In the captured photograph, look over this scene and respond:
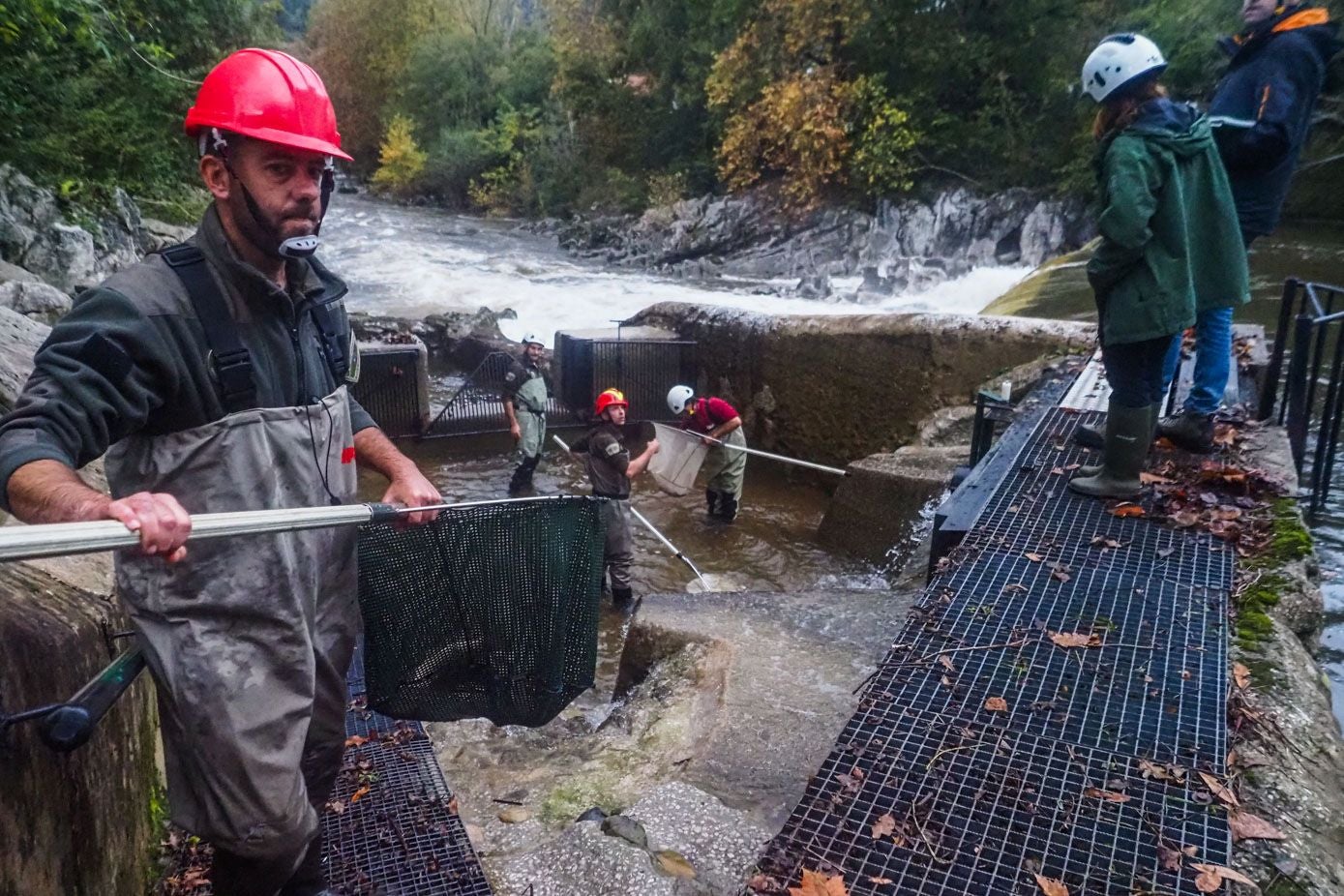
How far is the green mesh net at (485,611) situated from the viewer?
8.96ft

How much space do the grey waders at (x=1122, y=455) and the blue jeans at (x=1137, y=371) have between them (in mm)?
38

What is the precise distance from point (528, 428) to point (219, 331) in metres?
7.74

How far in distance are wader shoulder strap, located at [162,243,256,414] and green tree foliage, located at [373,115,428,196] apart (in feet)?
134

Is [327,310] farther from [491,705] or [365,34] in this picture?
[365,34]

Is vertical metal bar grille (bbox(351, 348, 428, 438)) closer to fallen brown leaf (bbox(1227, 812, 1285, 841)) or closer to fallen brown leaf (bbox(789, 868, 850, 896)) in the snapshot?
fallen brown leaf (bbox(789, 868, 850, 896))

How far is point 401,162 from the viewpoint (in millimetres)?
41125

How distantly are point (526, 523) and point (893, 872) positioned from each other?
1.44 m

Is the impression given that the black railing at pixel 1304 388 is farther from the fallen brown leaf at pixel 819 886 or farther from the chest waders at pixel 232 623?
the chest waders at pixel 232 623

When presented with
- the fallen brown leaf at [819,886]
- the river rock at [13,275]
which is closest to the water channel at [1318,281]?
the fallen brown leaf at [819,886]

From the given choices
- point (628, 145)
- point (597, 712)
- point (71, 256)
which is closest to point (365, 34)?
point (628, 145)

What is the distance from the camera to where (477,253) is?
2497cm

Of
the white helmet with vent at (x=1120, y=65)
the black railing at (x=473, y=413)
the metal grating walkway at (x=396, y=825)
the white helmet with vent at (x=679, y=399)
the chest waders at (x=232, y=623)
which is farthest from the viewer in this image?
the black railing at (x=473, y=413)

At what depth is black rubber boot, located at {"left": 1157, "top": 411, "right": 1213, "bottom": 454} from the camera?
443cm

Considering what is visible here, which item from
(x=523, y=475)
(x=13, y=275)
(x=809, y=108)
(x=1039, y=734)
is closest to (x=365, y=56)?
(x=809, y=108)
